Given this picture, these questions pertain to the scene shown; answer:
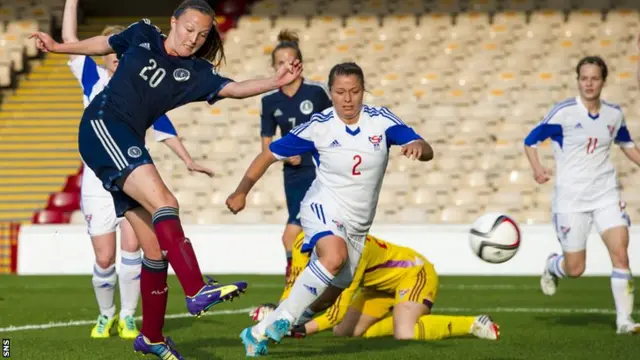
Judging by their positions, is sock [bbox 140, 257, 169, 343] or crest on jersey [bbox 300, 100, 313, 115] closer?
sock [bbox 140, 257, 169, 343]

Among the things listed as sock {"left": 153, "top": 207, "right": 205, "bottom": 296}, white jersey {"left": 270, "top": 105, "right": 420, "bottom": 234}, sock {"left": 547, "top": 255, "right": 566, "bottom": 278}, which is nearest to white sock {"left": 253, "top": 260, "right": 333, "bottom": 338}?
white jersey {"left": 270, "top": 105, "right": 420, "bottom": 234}

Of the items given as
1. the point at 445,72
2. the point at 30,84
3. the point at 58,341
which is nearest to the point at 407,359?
the point at 58,341

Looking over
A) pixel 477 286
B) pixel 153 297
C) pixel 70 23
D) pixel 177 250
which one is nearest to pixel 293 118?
pixel 70 23

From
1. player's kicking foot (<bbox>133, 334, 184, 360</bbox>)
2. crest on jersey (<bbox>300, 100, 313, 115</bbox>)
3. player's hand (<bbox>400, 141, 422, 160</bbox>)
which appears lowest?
player's kicking foot (<bbox>133, 334, 184, 360</bbox>)

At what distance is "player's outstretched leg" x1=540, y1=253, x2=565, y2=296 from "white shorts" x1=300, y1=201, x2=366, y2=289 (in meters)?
3.37

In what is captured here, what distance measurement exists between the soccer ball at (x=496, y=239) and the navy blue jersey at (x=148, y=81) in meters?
2.47

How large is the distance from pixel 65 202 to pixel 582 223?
10424mm

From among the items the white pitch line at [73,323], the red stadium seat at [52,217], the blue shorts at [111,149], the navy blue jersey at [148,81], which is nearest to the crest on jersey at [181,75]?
the navy blue jersey at [148,81]

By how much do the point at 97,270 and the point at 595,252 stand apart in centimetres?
819

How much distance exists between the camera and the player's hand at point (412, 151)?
6.03 m

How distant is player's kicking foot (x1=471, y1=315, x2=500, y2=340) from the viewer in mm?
7645

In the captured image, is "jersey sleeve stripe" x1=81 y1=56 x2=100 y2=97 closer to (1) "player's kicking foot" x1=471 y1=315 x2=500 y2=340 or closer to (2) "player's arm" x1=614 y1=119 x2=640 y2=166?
(1) "player's kicking foot" x1=471 y1=315 x2=500 y2=340

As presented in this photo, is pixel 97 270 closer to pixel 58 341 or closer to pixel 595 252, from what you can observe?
pixel 58 341

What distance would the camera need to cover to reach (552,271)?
32.9 feet
